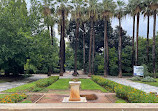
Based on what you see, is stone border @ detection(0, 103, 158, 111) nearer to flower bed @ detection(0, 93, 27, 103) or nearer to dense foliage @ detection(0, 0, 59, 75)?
flower bed @ detection(0, 93, 27, 103)

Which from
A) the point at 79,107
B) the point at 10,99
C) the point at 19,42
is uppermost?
the point at 19,42

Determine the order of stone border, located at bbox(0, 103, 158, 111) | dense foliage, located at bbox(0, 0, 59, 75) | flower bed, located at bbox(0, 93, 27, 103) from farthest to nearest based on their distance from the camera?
dense foliage, located at bbox(0, 0, 59, 75) → flower bed, located at bbox(0, 93, 27, 103) → stone border, located at bbox(0, 103, 158, 111)

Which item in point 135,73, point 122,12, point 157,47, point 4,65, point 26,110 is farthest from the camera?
point 157,47

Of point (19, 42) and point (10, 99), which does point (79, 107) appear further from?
point (19, 42)

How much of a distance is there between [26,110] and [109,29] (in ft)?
109

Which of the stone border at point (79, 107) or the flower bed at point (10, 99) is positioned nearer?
the stone border at point (79, 107)

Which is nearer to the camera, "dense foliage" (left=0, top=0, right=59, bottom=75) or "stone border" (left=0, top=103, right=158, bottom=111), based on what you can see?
"stone border" (left=0, top=103, right=158, bottom=111)

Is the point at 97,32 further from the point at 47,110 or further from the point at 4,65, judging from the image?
the point at 47,110

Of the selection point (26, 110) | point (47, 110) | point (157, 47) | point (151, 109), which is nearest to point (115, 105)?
point (151, 109)

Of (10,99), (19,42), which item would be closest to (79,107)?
(10,99)

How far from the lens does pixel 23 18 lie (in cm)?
2030

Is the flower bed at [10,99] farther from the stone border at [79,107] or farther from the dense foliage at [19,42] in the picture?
the dense foliage at [19,42]

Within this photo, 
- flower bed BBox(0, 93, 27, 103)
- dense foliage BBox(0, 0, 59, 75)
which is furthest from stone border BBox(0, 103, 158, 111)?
dense foliage BBox(0, 0, 59, 75)

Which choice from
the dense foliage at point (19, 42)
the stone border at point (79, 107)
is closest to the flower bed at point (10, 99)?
the stone border at point (79, 107)
